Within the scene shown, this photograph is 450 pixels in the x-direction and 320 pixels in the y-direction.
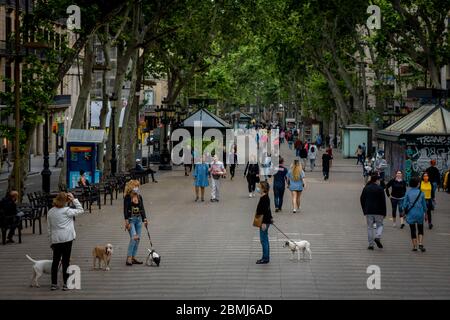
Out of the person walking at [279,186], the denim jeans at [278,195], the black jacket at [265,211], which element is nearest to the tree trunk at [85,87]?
the person walking at [279,186]

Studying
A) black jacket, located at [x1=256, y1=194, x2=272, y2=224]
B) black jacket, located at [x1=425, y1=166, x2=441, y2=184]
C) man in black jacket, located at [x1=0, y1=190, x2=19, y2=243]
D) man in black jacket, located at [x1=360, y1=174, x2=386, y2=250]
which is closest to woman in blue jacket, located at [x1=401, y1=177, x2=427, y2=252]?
man in black jacket, located at [x1=360, y1=174, x2=386, y2=250]

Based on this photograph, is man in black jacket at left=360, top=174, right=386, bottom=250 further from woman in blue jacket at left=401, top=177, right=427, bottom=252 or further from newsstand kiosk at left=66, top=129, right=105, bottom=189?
newsstand kiosk at left=66, top=129, right=105, bottom=189

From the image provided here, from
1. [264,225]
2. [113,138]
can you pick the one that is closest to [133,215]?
[264,225]

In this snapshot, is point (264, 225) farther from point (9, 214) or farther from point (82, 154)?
point (82, 154)

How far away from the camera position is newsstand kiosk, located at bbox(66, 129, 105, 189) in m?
37.8

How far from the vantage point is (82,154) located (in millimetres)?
38094

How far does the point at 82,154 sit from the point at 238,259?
19.5 metres

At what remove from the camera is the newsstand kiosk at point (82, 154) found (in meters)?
37.8

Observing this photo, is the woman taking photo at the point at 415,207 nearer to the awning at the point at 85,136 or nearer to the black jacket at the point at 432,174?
the black jacket at the point at 432,174

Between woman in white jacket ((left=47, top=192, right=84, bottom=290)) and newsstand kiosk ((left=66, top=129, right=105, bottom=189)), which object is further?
newsstand kiosk ((left=66, top=129, right=105, bottom=189))

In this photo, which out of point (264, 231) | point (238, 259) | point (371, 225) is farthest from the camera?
point (371, 225)

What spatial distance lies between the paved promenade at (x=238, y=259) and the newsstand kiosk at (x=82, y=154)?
6.19 meters

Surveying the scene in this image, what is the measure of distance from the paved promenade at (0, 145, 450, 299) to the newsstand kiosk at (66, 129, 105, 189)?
20.3 ft
